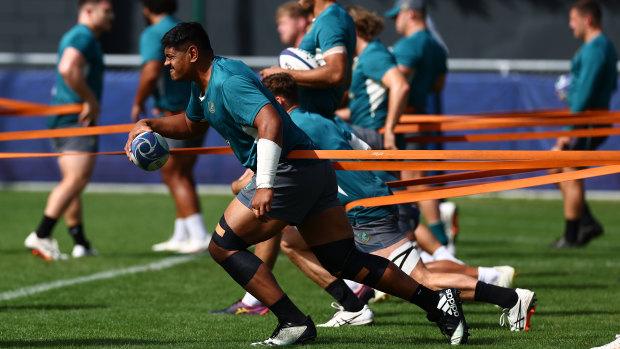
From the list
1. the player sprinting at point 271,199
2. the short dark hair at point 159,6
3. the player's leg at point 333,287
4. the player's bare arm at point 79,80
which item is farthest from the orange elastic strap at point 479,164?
the short dark hair at point 159,6

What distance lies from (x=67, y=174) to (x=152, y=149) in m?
4.59

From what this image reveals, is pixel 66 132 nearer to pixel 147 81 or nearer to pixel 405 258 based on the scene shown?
pixel 405 258

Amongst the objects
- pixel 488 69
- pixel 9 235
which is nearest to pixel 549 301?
pixel 9 235

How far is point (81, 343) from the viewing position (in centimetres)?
521

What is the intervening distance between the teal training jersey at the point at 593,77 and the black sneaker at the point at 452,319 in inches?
200

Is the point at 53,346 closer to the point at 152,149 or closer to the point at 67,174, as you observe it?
the point at 152,149

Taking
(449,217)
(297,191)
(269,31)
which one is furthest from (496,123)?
(269,31)

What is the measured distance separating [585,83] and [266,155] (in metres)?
6.01

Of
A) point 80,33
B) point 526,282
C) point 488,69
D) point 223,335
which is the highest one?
point 80,33

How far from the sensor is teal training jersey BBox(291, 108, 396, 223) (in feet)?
18.7

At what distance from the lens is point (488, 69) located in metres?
20.2

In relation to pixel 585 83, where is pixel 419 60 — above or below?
above

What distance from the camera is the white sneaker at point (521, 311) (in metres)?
5.60

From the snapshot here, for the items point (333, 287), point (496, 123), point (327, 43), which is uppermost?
point (327, 43)
